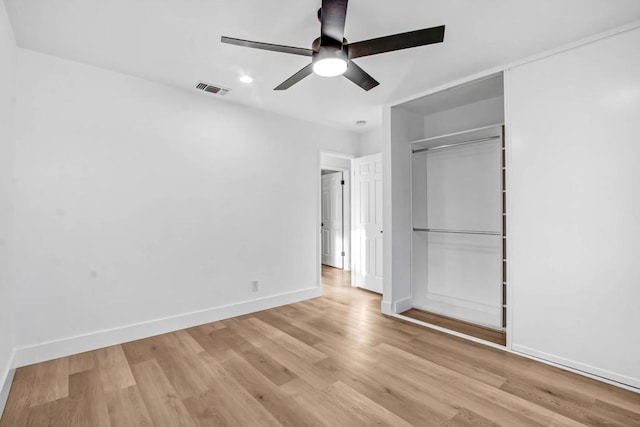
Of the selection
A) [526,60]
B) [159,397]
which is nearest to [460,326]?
[526,60]

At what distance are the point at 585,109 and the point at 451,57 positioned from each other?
1.11 meters

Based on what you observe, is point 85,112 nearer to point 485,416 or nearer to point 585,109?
point 485,416

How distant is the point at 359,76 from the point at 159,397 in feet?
8.72

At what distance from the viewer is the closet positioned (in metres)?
3.40

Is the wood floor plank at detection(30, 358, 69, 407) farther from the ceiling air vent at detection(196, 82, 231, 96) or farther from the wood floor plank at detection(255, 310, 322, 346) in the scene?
the ceiling air vent at detection(196, 82, 231, 96)

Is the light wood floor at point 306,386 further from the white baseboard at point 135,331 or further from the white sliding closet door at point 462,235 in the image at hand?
the white sliding closet door at point 462,235

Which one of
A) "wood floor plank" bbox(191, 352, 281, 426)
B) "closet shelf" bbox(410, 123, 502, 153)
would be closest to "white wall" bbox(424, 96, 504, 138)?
"closet shelf" bbox(410, 123, 502, 153)

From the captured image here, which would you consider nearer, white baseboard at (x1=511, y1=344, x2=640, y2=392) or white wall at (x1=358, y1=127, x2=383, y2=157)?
white baseboard at (x1=511, y1=344, x2=640, y2=392)

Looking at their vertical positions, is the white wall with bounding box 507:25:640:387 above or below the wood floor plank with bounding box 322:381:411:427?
above

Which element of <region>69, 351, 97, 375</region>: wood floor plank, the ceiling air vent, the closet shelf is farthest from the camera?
the closet shelf

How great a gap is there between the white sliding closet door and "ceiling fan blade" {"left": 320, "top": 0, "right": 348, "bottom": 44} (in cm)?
246

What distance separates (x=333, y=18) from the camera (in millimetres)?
1684

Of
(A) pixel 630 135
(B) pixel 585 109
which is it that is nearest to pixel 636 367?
(A) pixel 630 135

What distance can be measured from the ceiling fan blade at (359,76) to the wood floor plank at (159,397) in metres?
2.48
